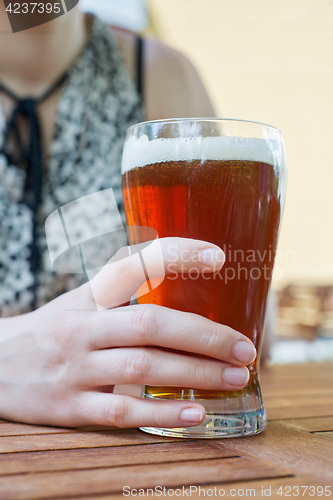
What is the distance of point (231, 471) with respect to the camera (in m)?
0.47

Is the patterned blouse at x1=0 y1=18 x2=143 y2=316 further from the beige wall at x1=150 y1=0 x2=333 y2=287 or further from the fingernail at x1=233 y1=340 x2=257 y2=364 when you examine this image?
the beige wall at x1=150 y1=0 x2=333 y2=287

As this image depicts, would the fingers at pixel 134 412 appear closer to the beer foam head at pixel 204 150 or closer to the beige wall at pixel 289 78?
the beer foam head at pixel 204 150

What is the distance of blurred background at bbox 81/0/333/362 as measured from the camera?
620 cm

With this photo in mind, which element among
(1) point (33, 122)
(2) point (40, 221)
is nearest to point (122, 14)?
(1) point (33, 122)

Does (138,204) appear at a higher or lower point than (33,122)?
lower

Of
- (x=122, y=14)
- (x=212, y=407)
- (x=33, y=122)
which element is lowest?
(x=212, y=407)

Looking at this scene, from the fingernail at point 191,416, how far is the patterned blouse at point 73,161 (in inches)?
29.3

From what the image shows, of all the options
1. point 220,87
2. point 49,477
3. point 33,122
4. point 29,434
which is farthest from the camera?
point 220,87

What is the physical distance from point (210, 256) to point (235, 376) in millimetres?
148

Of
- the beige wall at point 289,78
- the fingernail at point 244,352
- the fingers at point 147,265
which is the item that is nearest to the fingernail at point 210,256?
the fingers at point 147,265

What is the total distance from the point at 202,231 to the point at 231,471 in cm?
29

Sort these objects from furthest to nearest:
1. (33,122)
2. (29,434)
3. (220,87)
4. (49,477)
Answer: (220,87), (33,122), (29,434), (49,477)

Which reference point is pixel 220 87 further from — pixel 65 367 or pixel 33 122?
pixel 65 367

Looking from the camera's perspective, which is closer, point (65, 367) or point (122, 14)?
point (65, 367)
